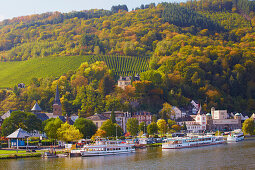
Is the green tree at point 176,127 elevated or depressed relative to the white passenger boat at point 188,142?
elevated

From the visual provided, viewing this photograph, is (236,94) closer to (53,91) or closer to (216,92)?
(216,92)

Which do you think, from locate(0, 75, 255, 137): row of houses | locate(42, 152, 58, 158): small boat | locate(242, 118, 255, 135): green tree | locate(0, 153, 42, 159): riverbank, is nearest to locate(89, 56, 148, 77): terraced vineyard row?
locate(0, 75, 255, 137): row of houses

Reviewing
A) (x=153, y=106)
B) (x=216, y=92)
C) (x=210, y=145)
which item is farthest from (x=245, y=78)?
(x=210, y=145)

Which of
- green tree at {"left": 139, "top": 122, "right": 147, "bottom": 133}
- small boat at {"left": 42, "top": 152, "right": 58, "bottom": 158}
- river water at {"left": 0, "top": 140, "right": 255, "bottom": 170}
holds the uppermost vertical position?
green tree at {"left": 139, "top": 122, "right": 147, "bottom": 133}

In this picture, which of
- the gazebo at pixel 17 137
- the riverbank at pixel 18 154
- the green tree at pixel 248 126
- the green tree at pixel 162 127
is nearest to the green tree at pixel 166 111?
the green tree at pixel 162 127

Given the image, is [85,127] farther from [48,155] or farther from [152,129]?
[152,129]

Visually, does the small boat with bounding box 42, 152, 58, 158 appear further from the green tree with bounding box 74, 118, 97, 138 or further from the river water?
the green tree with bounding box 74, 118, 97, 138

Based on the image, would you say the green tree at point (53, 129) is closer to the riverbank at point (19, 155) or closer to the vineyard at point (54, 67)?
the riverbank at point (19, 155)
